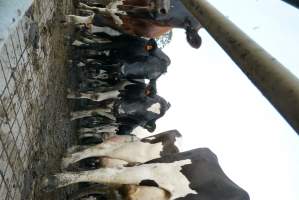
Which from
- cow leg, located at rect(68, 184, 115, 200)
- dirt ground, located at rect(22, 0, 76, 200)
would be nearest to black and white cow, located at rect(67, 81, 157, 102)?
Answer: dirt ground, located at rect(22, 0, 76, 200)

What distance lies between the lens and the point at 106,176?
21.9 ft

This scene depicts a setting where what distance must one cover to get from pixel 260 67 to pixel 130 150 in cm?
576

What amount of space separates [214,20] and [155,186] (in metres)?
4.03

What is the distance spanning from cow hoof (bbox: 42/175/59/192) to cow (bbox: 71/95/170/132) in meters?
3.15

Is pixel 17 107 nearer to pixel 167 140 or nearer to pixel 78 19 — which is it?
pixel 167 140

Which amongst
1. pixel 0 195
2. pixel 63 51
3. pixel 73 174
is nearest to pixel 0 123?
pixel 0 195

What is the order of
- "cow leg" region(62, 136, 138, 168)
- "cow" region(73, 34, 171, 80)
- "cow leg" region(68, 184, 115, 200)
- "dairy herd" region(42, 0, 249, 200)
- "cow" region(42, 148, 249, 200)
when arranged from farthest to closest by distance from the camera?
"cow" region(73, 34, 171, 80) → "cow leg" region(62, 136, 138, 168) → "cow leg" region(68, 184, 115, 200) → "dairy herd" region(42, 0, 249, 200) → "cow" region(42, 148, 249, 200)

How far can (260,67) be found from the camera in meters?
2.12

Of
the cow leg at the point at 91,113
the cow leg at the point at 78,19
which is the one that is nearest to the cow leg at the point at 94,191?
the cow leg at the point at 91,113

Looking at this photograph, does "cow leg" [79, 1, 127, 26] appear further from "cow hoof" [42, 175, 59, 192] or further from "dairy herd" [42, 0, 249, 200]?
"cow hoof" [42, 175, 59, 192]

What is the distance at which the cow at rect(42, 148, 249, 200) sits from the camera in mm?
6496

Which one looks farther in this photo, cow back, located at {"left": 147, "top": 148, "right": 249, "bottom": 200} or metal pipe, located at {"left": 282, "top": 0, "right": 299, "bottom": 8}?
cow back, located at {"left": 147, "top": 148, "right": 249, "bottom": 200}

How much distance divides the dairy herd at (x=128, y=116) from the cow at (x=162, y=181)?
0.04 feet

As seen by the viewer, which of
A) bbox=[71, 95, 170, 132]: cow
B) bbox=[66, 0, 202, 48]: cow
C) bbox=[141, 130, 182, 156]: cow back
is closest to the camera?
bbox=[141, 130, 182, 156]: cow back
